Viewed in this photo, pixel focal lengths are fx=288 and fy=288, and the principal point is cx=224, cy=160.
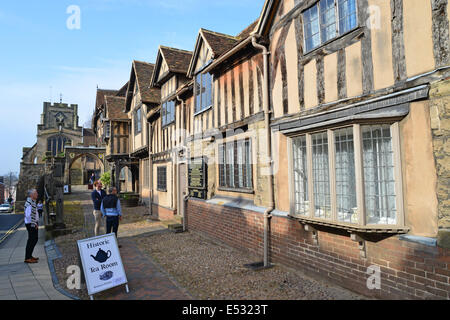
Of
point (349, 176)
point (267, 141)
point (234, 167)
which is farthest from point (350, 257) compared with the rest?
point (234, 167)

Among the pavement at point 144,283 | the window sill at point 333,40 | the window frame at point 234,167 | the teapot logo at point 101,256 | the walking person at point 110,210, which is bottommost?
the pavement at point 144,283

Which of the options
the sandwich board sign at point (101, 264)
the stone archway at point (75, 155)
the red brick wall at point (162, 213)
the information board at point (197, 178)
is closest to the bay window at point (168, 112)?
the information board at point (197, 178)

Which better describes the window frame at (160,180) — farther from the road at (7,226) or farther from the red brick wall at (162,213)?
the road at (7,226)

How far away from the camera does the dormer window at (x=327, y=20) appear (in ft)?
17.0

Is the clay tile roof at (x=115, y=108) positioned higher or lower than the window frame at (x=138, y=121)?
higher

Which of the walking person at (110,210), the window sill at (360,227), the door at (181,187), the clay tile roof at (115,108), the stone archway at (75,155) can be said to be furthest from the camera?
the stone archway at (75,155)

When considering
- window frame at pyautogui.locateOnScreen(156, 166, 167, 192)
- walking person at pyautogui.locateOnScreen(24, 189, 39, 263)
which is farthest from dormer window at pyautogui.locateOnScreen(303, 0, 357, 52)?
window frame at pyautogui.locateOnScreen(156, 166, 167, 192)

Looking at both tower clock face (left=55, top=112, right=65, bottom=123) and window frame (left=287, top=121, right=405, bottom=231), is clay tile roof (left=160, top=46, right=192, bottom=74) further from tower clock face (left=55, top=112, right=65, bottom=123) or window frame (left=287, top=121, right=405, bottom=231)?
tower clock face (left=55, top=112, right=65, bottom=123)

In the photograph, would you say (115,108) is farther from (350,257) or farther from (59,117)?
(59,117)

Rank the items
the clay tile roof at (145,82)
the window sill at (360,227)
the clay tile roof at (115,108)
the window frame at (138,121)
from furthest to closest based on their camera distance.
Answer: the clay tile roof at (115,108) < the window frame at (138,121) < the clay tile roof at (145,82) < the window sill at (360,227)

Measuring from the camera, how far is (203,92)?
34.1 feet

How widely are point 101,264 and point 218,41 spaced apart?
7908 mm

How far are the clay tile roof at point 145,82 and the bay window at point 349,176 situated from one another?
1302 cm

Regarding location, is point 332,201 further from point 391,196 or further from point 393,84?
point 393,84
